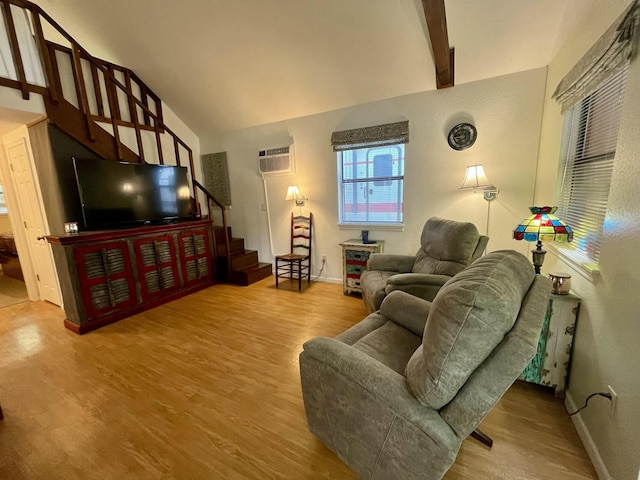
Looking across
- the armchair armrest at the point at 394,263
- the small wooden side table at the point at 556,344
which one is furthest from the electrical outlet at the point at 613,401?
the armchair armrest at the point at 394,263

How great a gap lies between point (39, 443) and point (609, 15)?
3945mm

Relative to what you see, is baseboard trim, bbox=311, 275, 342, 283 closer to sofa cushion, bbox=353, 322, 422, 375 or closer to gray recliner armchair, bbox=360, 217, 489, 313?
gray recliner armchair, bbox=360, 217, 489, 313

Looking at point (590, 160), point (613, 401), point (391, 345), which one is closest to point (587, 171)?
point (590, 160)

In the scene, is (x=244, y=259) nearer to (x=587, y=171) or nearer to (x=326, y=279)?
(x=326, y=279)

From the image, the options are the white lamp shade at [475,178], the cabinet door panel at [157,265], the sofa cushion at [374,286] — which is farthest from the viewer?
the cabinet door panel at [157,265]

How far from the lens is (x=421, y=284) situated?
6.72 feet

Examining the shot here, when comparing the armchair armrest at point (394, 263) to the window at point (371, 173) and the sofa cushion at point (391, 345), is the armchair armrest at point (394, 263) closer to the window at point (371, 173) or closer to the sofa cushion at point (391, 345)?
the window at point (371, 173)

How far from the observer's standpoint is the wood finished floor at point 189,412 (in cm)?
132

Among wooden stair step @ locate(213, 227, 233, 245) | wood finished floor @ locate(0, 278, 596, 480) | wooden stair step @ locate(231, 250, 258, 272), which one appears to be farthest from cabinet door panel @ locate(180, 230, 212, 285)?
wood finished floor @ locate(0, 278, 596, 480)

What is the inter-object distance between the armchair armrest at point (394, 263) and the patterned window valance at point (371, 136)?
140 cm

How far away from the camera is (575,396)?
153cm

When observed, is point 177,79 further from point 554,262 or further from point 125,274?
point 554,262

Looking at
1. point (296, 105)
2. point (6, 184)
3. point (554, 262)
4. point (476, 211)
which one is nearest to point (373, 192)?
point (476, 211)

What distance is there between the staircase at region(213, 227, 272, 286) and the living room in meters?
0.32
